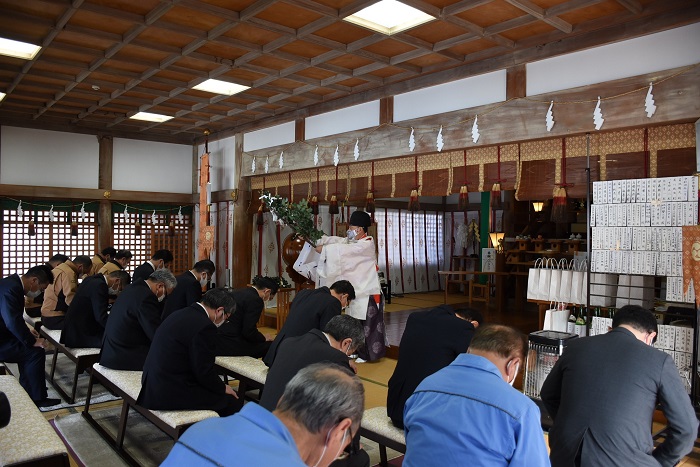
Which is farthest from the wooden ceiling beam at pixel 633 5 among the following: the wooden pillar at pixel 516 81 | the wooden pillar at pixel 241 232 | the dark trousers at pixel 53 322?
the wooden pillar at pixel 241 232

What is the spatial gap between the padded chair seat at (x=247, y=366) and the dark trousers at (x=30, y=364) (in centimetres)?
157

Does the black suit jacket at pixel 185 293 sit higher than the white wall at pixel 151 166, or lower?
lower

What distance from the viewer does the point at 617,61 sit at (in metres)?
4.58

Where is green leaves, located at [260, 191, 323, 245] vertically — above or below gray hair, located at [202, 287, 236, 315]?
above

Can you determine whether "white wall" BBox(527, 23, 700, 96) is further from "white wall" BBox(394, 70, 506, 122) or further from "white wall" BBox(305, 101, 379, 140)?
"white wall" BBox(305, 101, 379, 140)

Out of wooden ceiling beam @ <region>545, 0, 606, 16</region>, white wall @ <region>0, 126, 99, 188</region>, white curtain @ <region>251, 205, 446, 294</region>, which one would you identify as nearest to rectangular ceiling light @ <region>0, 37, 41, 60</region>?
white wall @ <region>0, 126, 99, 188</region>

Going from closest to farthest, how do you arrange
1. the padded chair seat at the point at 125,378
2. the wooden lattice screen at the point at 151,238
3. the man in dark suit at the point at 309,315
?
the padded chair seat at the point at 125,378, the man in dark suit at the point at 309,315, the wooden lattice screen at the point at 151,238

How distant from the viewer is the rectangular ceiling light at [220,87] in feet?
22.2

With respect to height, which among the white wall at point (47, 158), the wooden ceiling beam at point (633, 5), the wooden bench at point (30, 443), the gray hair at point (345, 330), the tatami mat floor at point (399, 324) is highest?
the wooden ceiling beam at point (633, 5)

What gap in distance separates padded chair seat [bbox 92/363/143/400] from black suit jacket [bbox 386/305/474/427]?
5.99 ft

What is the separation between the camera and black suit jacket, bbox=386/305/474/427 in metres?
2.80

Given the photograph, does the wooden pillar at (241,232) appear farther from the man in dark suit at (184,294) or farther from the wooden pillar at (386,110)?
the man in dark suit at (184,294)

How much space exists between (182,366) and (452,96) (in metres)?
4.09

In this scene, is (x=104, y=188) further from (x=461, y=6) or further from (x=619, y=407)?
(x=619, y=407)
